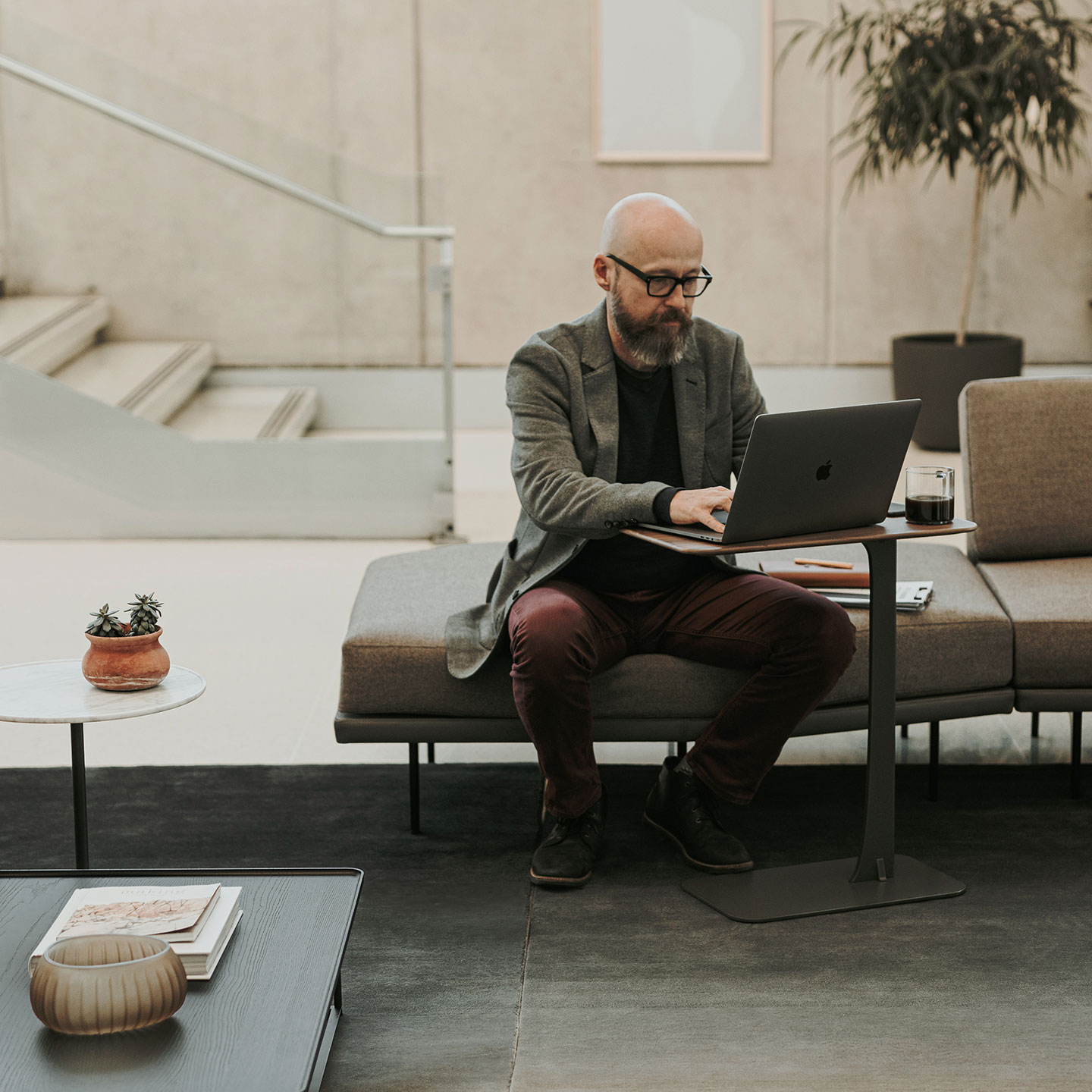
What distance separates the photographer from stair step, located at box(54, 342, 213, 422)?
5398mm

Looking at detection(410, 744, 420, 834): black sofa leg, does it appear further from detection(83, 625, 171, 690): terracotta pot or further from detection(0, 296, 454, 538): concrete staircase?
detection(0, 296, 454, 538): concrete staircase

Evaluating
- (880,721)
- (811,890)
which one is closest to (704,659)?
(880,721)

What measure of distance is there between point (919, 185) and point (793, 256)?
736mm

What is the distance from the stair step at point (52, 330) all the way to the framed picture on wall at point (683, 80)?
300 cm

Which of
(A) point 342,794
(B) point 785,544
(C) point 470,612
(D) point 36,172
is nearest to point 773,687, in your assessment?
(B) point 785,544

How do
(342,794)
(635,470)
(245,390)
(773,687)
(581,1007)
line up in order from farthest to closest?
(245,390)
(342,794)
(635,470)
(773,687)
(581,1007)

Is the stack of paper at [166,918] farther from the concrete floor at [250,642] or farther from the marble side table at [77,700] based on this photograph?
the concrete floor at [250,642]

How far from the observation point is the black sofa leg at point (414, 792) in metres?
2.77

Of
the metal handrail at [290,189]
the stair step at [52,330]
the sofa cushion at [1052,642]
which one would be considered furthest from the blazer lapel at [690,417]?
the stair step at [52,330]

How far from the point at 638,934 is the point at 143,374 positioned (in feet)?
12.3

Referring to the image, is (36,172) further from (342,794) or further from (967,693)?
(967,693)

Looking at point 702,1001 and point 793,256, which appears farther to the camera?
point 793,256

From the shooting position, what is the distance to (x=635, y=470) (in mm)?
2764

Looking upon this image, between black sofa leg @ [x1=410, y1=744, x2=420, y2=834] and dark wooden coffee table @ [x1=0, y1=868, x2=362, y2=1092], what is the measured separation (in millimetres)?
660
